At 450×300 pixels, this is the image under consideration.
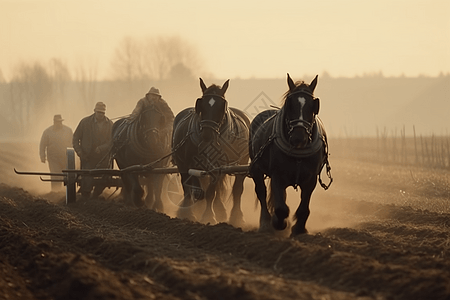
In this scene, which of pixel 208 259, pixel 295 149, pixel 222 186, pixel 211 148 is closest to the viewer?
pixel 208 259

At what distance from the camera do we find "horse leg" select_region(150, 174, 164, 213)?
13462 millimetres

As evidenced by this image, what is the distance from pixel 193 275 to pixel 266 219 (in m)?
3.65

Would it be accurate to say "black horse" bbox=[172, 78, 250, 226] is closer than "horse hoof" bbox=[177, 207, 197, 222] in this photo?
Yes

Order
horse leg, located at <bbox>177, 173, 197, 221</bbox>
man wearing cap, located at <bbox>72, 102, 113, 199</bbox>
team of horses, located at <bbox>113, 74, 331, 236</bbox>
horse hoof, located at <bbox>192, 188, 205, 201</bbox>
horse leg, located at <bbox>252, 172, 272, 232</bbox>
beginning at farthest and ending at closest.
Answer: man wearing cap, located at <bbox>72, 102, 113, 199</bbox> → horse leg, located at <bbox>177, 173, 197, 221</bbox> → horse hoof, located at <bbox>192, 188, 205, 201</bbox> → horse leg, located at <bbox>252, 172, 272, 232</bbox> → team of horses, located at <bbox>113, 74, 331, 236</bbox>

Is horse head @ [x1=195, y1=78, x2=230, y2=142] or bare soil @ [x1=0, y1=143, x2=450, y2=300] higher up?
horse head @ [x1=195, y1=78, x2=230, y2=142]

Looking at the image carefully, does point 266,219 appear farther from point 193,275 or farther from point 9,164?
point 9,164

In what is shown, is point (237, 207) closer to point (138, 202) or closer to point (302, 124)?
point (138, 202)

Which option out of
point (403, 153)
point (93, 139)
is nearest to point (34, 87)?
point (403, 153)

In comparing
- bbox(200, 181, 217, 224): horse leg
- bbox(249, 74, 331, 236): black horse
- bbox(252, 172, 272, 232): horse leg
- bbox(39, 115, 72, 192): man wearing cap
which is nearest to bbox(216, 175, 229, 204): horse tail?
bbox(200, 181, 217, 224): horse leg

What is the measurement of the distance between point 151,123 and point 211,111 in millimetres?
2918

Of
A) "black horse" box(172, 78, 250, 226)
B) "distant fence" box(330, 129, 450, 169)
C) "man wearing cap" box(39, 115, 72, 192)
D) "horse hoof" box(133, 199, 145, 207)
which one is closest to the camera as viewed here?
"black horse" box(172, 78, 250, 226)

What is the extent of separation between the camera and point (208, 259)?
23.6ft

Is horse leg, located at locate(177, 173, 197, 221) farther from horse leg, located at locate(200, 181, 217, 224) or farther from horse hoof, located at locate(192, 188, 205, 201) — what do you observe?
horse leg, located at locate(200, 181, 217, 224)

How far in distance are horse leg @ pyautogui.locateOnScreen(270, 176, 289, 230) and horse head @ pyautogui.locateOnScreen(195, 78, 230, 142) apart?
1826mm
